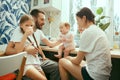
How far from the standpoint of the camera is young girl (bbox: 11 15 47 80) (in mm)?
1865

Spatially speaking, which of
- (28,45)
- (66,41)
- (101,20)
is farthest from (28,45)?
(101,20)

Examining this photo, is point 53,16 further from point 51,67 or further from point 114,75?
point 114,75

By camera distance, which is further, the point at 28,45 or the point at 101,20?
the point at 101,20

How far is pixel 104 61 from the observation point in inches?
63.9

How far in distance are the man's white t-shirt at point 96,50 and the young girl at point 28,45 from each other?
540 mm

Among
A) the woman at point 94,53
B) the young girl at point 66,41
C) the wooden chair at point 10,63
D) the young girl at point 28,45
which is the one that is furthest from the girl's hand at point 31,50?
the wooden chair at point 10,63

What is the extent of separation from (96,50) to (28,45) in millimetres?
795

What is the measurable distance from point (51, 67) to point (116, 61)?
0.85 metres

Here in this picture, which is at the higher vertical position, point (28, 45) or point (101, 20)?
point (101, 20)

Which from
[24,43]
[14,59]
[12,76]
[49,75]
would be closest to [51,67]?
[49,75]

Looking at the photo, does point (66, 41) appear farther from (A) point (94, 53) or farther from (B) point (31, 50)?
(A) point (94, 53)

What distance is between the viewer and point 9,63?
119cm

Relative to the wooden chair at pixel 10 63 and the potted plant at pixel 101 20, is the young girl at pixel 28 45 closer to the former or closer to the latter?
the wooden chair at pixel 10 63

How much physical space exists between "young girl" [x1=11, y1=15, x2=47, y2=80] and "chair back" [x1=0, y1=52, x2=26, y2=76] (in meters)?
0.57
